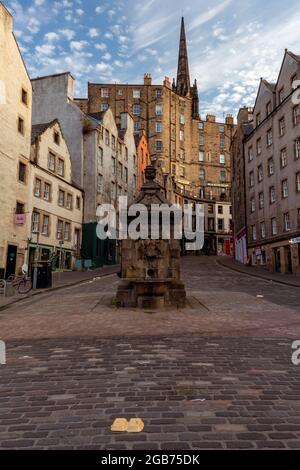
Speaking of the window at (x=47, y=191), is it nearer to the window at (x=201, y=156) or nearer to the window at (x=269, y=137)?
the window at (x=269, y=137)

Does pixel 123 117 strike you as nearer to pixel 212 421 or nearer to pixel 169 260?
pixel 169 260

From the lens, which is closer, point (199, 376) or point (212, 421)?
point (212, 421)

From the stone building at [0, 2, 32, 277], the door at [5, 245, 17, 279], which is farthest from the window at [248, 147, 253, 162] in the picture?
the door at [5, 245, 17, 279]

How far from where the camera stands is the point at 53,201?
30766mm

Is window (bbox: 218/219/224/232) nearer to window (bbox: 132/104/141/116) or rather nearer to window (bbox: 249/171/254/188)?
window (bbox: 132/104/141/116)

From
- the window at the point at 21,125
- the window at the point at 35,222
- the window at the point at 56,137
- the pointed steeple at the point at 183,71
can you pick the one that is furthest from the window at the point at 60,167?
the pointed steeple at the point at 183,71

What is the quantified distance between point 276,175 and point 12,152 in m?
21.9

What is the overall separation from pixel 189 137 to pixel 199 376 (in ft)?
226

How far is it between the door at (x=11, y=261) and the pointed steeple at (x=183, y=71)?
7075 cm

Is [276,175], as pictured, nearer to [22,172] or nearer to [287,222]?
[287,222]

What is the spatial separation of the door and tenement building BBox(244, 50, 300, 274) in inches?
807

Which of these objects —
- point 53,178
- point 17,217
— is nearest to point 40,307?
point 17,217

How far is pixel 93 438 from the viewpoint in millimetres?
3250


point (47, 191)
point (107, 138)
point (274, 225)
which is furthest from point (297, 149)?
point (107, 138)
